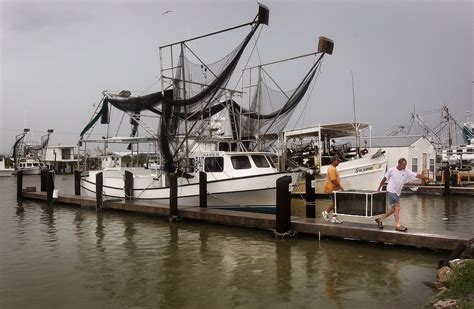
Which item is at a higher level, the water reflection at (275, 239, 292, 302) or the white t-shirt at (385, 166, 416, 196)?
the white t-shirt at (385, 166, 416, 196)

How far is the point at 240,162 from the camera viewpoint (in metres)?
18.1

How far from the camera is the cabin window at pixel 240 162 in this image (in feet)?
59.0

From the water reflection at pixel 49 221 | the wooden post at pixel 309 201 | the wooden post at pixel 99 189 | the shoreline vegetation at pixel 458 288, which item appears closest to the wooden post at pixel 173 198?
the water reflection at pixel 49 221

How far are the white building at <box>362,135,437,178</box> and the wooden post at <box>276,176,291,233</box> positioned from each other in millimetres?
19566

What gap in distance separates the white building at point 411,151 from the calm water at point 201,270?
16751 mm

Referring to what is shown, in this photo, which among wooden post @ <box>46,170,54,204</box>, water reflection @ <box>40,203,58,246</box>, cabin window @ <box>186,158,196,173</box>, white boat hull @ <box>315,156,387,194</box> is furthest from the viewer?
white boat hull @ <box>315,156,387,194</box>

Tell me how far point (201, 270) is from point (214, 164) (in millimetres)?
9368

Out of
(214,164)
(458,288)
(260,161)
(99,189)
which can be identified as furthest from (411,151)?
(458,288)

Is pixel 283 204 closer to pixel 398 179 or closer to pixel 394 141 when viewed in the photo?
pixel 398 179

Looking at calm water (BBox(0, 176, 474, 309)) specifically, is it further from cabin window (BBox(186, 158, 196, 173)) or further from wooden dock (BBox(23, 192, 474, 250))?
cabin window (BBox(186, 158, 196, 173))

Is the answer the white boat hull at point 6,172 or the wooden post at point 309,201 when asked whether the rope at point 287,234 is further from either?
the white boat hull at point 6,172

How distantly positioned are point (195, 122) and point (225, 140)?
312 cm

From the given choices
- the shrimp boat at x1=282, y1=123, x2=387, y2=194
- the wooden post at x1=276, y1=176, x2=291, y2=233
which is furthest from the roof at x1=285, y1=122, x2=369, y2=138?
the wooden post at x1=276, y1=176, x2=291, y2=233

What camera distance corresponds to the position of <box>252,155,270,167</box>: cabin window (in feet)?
61.0
